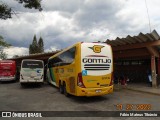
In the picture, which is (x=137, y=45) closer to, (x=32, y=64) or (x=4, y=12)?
(x=32, y=64)

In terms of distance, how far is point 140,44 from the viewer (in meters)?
17.0

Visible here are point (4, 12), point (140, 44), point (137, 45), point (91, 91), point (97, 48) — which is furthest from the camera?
point (137, 45)

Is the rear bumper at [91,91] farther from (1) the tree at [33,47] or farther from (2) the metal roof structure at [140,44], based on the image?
(1) the tree at [33,47]

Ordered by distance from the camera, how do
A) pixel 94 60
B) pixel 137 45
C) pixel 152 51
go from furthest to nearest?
pixel 137 45 → pixel 152 51 → pixel 94 60

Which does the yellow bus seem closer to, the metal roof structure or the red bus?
the metal roof structure

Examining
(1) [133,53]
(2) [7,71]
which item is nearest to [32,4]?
(1) [133,53]

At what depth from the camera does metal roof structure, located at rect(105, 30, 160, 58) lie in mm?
15107

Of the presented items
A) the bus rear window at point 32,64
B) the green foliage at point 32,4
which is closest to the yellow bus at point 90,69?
the green foliage at point 32,4

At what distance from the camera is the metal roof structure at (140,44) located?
15.1 metres

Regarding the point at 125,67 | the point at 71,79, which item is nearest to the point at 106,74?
Result: the point at 71,79

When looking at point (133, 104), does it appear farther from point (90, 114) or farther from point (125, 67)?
point (125, 67)

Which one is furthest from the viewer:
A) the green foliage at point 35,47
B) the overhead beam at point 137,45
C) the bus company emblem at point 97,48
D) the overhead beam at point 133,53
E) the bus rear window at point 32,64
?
the green foliage at point 35,47

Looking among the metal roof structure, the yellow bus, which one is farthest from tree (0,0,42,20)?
the metal roof structure

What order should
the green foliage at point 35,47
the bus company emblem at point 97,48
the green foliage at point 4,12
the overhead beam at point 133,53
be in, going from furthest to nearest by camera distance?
the green foliage at point 35,47
the overhead beam at point 133,53
the bus company emblem at point 97,48
the green foliage at point 4,12
